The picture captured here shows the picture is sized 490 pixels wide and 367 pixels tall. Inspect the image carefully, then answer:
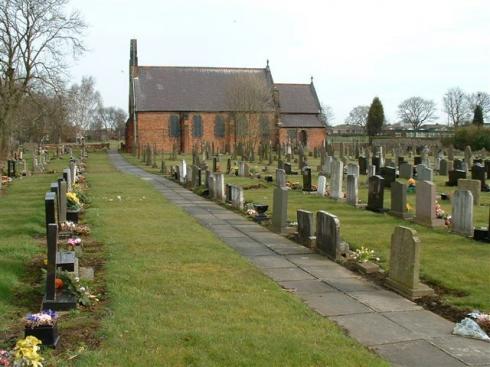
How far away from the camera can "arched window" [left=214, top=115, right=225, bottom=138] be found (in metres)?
66.8

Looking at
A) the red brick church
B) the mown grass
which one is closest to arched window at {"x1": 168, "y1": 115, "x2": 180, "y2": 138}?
the red brick church

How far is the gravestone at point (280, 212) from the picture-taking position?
12711mm

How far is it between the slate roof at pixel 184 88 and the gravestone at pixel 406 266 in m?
56.4

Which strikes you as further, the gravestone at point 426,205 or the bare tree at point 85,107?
the bare tree at point 85,107

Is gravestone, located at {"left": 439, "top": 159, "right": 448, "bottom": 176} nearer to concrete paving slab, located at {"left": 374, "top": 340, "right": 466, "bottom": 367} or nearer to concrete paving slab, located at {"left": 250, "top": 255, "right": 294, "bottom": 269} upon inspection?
concrete paving slab, located at {"left": 250, "top": 255, "right": 294, "bottom": 269}

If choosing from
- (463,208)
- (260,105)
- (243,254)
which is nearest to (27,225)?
(243,254)

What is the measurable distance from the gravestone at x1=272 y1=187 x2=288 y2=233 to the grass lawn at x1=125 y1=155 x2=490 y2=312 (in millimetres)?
1351

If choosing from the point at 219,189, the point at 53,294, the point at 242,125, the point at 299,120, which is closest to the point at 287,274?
the point at 53,294

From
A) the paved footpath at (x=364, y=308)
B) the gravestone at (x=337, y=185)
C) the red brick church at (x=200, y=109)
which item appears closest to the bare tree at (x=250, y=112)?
the red brick church at (x=200, y=109)

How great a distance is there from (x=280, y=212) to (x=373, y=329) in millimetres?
6750

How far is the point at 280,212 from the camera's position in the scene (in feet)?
41.9

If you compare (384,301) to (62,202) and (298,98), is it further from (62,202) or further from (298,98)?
(298,98)

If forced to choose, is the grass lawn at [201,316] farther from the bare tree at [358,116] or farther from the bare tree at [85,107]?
the bare tree at [358,116]

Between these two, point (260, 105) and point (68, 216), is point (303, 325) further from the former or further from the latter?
point (260, 105)
